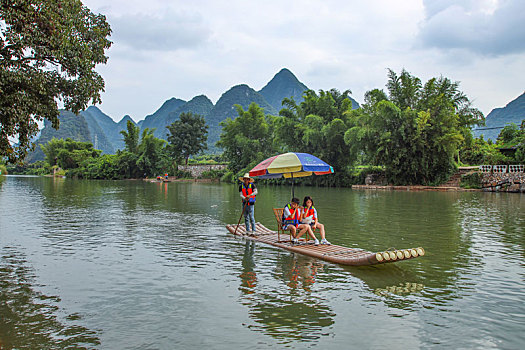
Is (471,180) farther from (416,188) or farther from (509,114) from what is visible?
(509,114)

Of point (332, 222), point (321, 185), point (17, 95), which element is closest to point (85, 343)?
point (17, 95)

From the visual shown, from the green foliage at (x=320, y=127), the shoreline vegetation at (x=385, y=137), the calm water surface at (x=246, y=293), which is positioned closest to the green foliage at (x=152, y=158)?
the shoreline vegetation at (x=385, y=137)

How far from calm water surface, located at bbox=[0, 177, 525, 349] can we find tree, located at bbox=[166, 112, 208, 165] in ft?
200

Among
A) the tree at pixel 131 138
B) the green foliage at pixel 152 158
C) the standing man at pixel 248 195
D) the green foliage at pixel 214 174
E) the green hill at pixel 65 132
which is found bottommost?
the standing man at pixel 248 195

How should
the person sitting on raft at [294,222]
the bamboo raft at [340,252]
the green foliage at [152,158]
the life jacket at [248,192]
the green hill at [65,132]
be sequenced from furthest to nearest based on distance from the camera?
the green hill at [65,132]
the green foliage at [152,158]
the life jacket at [248,192]
the person sitting on raft at [294,222]
the bamboo raft at [340,252]

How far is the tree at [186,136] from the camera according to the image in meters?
71.5

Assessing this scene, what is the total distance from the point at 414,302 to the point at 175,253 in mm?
5557

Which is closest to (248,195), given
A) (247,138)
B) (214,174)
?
(247,138)

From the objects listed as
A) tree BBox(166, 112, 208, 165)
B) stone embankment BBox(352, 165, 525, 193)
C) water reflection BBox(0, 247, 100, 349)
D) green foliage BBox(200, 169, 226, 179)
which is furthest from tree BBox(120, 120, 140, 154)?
water reflection BBox(0, 247, 100, 349)

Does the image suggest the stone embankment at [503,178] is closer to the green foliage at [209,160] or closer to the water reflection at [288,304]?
the water reflection at [288,304]

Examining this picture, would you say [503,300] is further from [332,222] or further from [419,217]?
[419,217]

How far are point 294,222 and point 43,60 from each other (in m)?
6.85

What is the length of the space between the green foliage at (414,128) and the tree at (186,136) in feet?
130

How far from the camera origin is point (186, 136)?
72.2m
